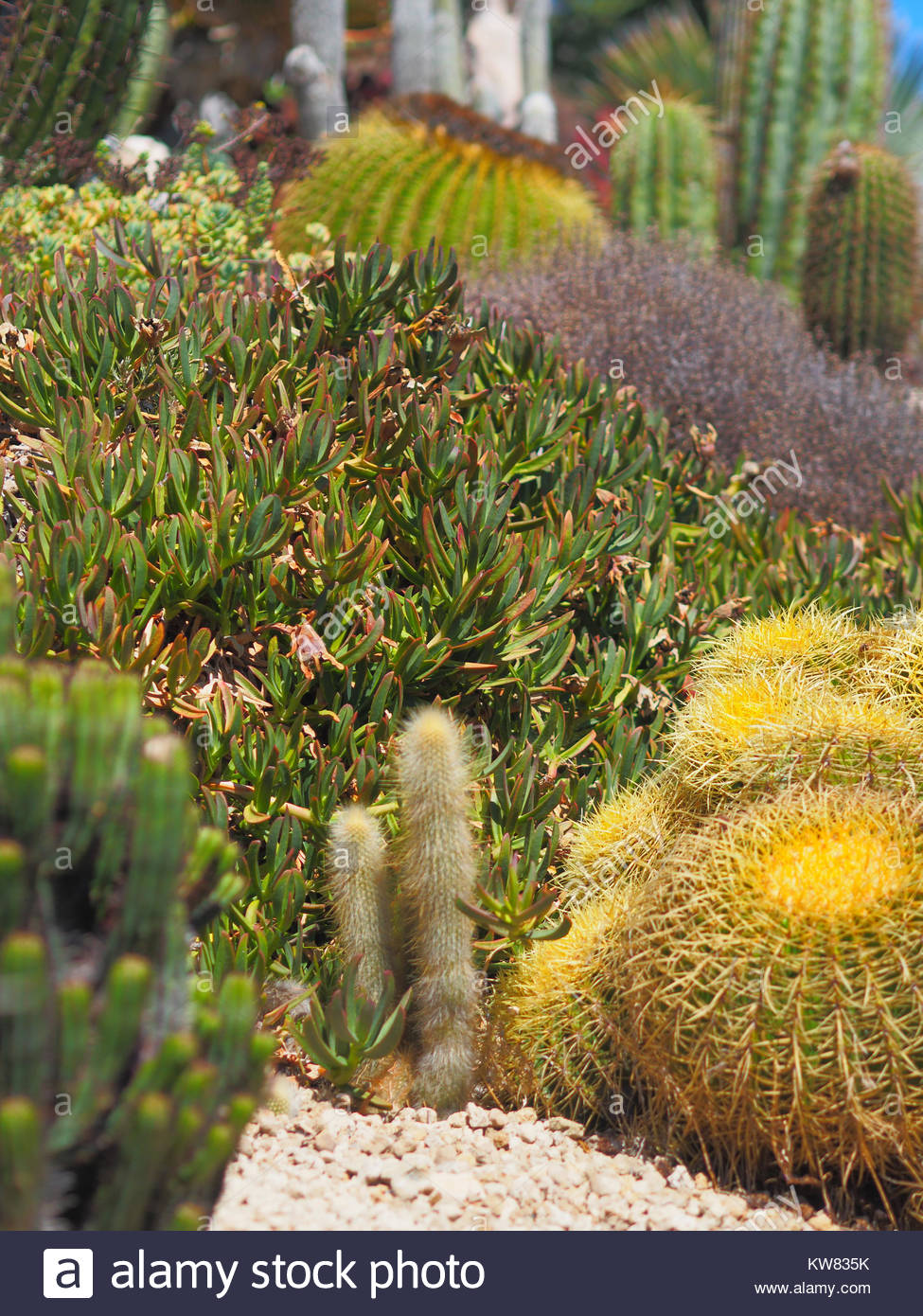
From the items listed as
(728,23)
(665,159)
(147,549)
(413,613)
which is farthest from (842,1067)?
(728,23)

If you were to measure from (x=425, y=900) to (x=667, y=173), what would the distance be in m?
9.38

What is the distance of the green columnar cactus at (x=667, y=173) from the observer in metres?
10.4

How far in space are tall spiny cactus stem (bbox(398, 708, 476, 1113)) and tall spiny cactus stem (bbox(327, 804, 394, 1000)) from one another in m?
0.07

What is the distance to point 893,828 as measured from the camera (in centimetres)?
259

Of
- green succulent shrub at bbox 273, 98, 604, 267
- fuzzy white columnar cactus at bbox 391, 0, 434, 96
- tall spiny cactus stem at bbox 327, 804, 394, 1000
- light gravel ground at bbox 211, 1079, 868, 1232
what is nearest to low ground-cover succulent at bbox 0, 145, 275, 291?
green succulent shrub at bbox 273, 98, 604, 267

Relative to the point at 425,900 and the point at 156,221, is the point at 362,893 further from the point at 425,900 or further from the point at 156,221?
the point at 156,221

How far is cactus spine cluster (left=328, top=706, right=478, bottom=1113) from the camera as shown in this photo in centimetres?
264

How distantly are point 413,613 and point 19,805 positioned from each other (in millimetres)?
1679

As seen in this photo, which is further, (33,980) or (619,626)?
(619,626)

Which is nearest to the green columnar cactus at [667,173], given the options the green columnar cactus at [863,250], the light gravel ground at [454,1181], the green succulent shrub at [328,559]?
the green columnar cactus at [863,250]

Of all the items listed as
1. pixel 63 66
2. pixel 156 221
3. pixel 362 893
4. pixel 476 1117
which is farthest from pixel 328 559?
pixel 63 66

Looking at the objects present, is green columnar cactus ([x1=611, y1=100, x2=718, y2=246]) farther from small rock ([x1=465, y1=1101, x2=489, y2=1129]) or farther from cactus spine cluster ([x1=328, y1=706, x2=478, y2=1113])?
small rock ([x1=465, y1=1101, x2=489, y2=1129])

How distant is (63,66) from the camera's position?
7.98 meters
